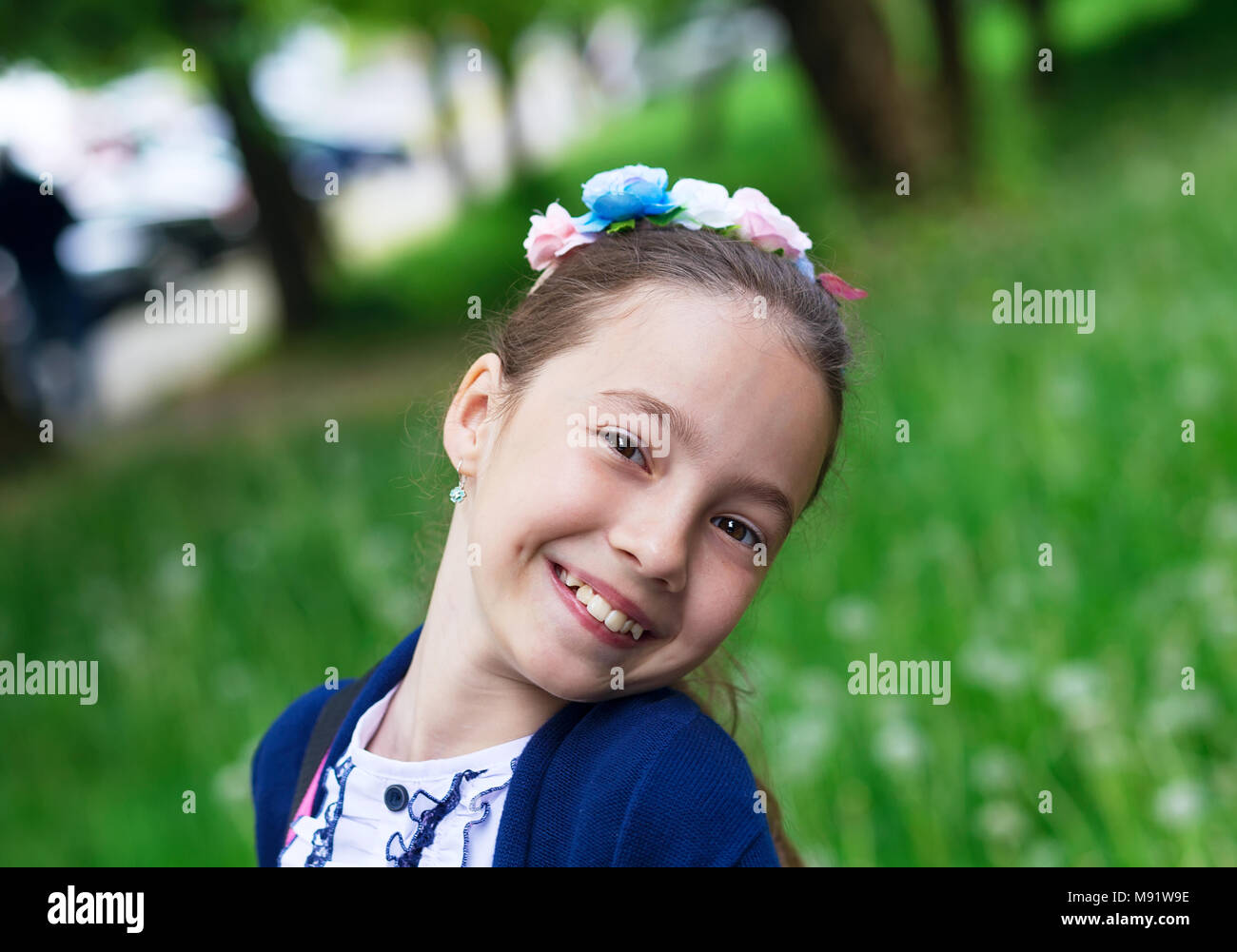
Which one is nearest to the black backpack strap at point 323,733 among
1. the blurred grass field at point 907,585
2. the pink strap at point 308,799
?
the pink strap at point 308,799

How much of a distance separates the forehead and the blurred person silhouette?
24.4 ft

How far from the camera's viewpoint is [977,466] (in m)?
4.21

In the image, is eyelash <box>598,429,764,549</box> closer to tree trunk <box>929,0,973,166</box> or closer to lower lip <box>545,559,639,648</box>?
lower lip <box>545,559,639,648</box>

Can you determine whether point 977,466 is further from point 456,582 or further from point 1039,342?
point 456,582

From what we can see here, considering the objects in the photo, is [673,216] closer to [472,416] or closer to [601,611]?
[472,416]

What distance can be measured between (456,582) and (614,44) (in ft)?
150

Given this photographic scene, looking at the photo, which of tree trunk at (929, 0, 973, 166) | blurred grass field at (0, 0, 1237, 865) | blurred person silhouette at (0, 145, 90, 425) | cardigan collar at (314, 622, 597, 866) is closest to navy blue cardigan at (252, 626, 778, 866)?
cardigan collar at (314, 622, 597, 866)

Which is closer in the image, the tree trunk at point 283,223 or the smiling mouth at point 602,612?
the smiling mouth at point 602,612

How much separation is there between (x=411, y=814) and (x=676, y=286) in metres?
0.70

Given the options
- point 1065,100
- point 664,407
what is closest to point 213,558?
point 664,407

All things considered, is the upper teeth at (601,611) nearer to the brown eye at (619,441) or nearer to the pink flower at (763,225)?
the brown eye at (619,441)

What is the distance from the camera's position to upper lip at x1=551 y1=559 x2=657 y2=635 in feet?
4.53

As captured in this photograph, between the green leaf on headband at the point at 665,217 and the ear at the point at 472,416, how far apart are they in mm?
280

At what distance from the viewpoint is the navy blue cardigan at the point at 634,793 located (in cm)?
135
